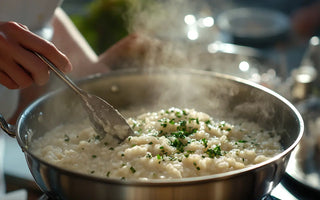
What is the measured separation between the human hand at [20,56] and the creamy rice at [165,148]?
11.9 inches

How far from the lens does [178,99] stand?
207 cm

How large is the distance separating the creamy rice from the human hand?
0.99 feet

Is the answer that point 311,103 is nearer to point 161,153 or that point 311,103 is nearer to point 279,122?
point 279,122

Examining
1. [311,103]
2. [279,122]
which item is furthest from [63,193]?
[311,103]

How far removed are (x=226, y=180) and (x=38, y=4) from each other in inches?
55.1

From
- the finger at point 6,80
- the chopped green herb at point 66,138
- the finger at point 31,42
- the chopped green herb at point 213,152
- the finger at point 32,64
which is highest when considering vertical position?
the finger at point 31,42

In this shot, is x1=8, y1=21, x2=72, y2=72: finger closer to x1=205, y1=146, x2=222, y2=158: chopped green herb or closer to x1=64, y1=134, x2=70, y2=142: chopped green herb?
x1=64, y1=134, x2=70, y2=142: chopped green herb

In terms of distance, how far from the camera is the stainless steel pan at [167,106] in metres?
1.08

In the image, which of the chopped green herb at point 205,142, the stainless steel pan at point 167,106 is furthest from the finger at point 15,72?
the chopped green herb at point 205,142

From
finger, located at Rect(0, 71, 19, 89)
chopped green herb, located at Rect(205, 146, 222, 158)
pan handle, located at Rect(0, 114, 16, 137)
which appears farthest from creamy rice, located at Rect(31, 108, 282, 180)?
finger, located at Rect(0, 71, 19, 89)

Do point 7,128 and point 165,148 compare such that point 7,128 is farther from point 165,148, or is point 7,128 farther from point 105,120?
point 165,148

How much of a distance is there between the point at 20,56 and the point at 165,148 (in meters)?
0.59

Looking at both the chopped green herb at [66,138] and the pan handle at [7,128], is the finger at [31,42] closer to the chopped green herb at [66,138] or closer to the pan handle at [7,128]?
the pan handle at [7,128]

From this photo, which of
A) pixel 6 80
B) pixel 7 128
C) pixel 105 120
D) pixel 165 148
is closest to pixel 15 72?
pixel 6 80
